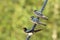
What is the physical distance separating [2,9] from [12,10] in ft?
0.47

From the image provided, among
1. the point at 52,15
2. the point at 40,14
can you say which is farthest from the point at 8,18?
the point at 40,14

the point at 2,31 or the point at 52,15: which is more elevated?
the point at 52,15

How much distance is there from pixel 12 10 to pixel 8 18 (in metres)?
0.17

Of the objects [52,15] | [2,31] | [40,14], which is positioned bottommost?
[2,31]

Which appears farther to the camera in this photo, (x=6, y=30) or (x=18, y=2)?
(x=18, y=2)

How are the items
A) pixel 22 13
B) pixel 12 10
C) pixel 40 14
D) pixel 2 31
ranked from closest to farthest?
pixel 40 14, pixel 22 13, pixel 2 31, pixel 12 10

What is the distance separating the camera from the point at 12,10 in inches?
156

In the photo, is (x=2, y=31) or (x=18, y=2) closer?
(x=2, y=31)

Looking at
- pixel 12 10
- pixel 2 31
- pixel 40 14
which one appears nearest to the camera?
pixel 40 14

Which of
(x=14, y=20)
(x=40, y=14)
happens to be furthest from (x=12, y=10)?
(x=40, y=14)

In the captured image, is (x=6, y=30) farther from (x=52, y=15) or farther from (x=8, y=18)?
(x=52, y=15)

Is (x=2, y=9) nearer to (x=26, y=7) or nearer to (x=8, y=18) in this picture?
(x=8, y=18)

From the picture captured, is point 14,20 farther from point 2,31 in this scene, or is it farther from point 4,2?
point 4,2

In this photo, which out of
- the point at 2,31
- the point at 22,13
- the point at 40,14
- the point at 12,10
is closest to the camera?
the point at 40,14
